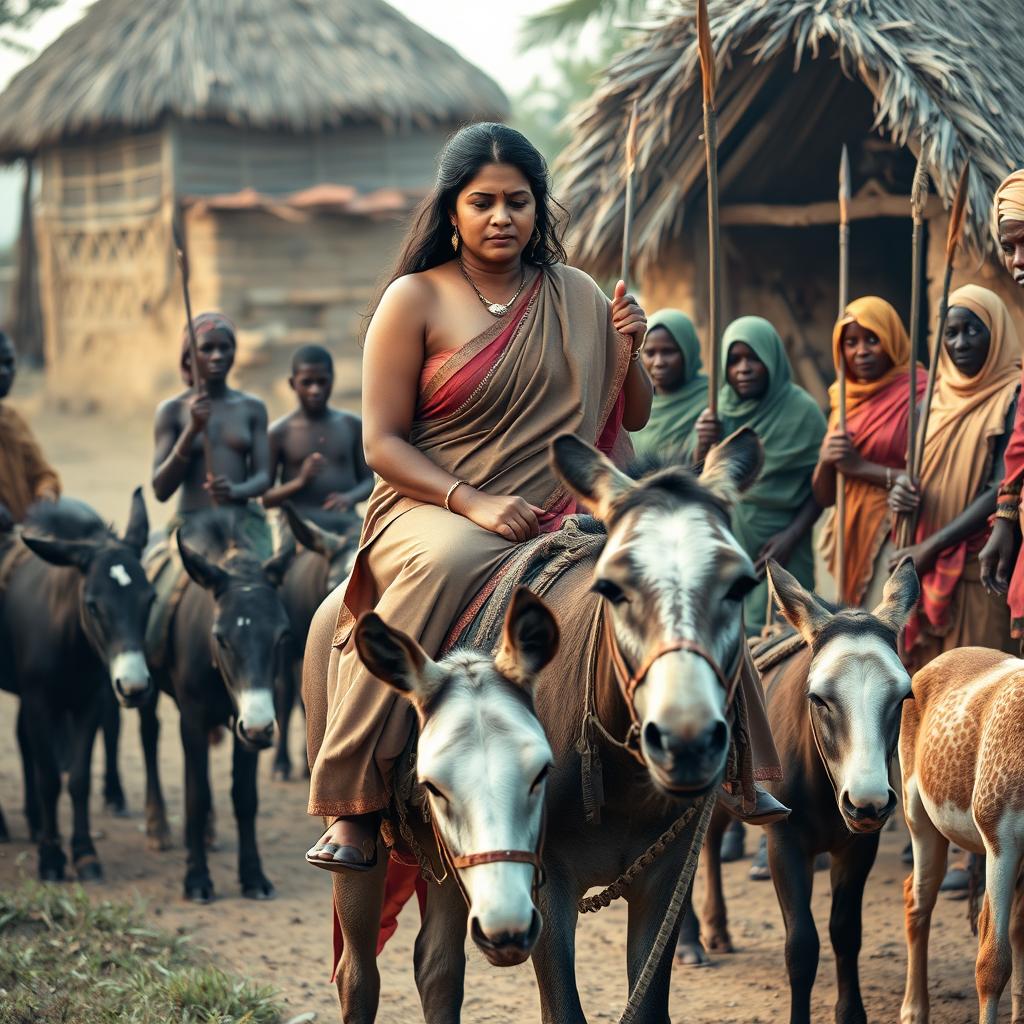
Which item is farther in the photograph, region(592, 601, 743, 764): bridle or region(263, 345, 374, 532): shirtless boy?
region(263, 345, 374, 532): shirtless boy

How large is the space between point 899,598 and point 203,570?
11.7 ft

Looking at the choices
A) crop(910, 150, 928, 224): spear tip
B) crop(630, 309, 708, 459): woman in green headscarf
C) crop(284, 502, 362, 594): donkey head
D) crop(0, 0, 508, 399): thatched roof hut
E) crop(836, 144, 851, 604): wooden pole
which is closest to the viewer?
crop(910, 150, 928, 224): spear tip

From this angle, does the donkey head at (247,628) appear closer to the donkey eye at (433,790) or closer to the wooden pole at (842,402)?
the wooden pole at (842,402)

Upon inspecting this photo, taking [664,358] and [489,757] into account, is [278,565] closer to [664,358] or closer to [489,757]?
[664,358]

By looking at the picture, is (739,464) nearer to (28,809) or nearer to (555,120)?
(28,809)

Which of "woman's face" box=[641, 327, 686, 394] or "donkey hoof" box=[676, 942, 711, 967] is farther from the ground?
"woman's face" box=[641, 327, 686, 394]

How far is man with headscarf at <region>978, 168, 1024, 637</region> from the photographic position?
500 cm

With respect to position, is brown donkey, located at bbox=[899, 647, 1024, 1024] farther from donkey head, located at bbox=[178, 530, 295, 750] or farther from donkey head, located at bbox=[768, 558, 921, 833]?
donkey head, located at bbox=[178, 530, 295, 750]

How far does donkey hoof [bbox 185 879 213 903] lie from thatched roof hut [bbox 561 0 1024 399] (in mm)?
3981

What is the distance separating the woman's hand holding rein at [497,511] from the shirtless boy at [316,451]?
4.58 meters

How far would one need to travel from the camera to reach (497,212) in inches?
151

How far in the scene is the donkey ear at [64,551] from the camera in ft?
23.8

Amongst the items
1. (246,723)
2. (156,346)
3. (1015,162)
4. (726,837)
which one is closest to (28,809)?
(246,723)

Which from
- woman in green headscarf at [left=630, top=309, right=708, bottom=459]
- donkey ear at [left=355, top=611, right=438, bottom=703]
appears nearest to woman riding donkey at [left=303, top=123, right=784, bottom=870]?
donkey ear at [left=355, top=611, right=438, bottom=703]
